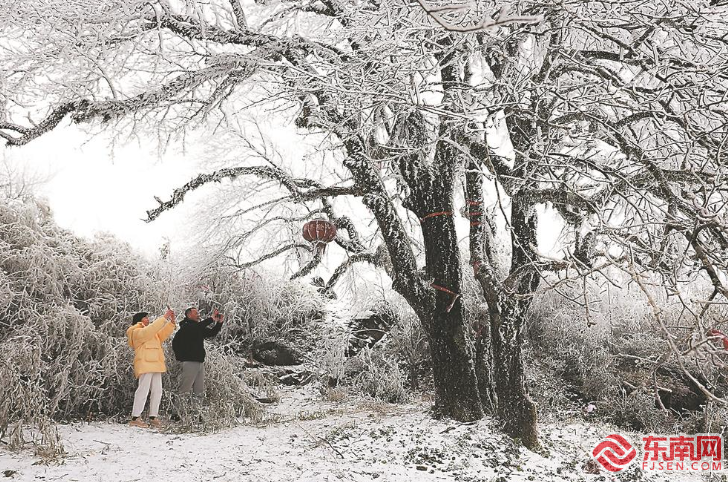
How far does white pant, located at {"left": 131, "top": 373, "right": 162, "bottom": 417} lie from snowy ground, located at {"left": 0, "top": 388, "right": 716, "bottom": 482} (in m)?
0.25

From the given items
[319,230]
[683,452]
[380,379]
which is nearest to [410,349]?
[380,379]

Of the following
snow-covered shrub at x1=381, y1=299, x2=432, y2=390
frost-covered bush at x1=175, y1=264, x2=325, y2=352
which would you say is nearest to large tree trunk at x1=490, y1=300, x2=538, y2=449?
snow-covered shrub at x1=381, y1=299, x2=432, y2=390

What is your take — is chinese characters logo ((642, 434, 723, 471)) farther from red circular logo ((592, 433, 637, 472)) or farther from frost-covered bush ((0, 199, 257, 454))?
frost-covered bush ((0, 199, 257, 454))

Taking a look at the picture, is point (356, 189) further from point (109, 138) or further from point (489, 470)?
point (489, 470)

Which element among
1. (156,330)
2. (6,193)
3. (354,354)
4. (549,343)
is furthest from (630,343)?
(6,193)

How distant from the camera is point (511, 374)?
17.5 ft

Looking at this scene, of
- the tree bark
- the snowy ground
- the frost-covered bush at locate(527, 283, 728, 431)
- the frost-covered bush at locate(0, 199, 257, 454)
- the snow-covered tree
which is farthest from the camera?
the frost-covered bush at locate(527, 283, 728, 431)

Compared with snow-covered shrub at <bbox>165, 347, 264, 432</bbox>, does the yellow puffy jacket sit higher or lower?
higher

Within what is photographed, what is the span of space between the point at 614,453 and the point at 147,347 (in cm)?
485

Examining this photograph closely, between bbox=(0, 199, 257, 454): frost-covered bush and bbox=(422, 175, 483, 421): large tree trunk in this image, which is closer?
bbox=(0, 199, 257, 454): frost-covered bush

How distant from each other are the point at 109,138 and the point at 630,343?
7.61 meters

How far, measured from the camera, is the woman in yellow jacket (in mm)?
5344

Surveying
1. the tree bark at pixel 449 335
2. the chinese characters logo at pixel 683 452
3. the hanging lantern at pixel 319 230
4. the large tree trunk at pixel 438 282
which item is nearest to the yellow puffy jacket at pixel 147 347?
the hanging lantern at pixel 319 230

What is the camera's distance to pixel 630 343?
8.10m
